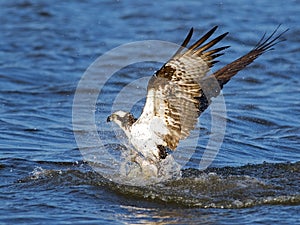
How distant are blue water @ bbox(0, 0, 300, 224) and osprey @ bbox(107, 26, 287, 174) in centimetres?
39

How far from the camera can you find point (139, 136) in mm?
6551

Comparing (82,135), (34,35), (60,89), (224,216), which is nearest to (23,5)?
(34,35)

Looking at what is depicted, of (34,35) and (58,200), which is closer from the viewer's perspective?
(58,200)

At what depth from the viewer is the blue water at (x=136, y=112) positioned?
6.38 metres

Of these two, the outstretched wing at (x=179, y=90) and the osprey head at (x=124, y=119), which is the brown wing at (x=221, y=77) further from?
the osprey head at (x=124, y=119)

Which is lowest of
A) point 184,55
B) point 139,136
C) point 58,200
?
point 58,200

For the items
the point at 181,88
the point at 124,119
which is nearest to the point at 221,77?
the point at 181,88

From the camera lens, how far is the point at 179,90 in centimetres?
634

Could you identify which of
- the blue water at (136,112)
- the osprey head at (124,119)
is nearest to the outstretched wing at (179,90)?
the osprey head at (124,119)

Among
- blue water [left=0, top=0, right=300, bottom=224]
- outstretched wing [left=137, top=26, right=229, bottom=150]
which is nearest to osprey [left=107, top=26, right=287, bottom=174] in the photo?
outstretched wing [left=137, top=26, right=229, bottom=150]

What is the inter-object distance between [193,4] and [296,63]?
4390 millimetres

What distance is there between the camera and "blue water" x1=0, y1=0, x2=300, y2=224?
20.9 feet

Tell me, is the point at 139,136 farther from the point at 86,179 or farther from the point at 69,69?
the point at 69,69

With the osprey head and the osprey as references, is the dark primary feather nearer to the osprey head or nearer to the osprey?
the osprey
